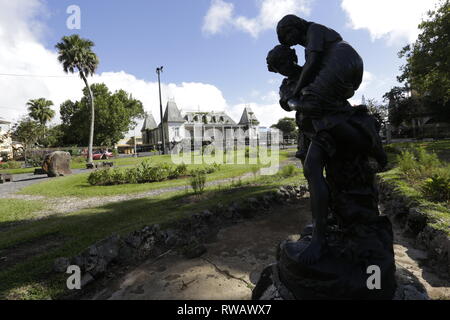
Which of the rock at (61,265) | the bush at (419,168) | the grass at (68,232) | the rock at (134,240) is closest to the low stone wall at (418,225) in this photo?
the bush at (419,168)

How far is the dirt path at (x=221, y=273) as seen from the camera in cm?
325

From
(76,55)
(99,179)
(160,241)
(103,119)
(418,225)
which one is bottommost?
(160,241)

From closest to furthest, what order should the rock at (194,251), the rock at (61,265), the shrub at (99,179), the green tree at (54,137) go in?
A: the rock at (61,265)
the rock at (194,251)
the shrub at (99,179)
the green tree at (54,137)

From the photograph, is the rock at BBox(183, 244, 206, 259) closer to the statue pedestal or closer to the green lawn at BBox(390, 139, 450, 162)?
the statue pedestal

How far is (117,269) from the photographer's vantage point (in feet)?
13.4

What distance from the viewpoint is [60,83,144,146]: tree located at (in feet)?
146

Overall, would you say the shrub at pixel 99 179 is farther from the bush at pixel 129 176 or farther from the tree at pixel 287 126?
the tree at pixel 287 126

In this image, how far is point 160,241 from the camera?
15.9ft

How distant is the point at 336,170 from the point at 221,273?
224 centimetres

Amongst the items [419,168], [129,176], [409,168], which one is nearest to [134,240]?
[409,168]

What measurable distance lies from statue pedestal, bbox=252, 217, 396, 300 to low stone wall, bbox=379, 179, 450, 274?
1879 mm

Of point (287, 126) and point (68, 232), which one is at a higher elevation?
point (287, 126)

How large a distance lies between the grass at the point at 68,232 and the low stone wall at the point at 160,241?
0.80 feet

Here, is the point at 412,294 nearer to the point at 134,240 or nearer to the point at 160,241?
the point at 160,241
